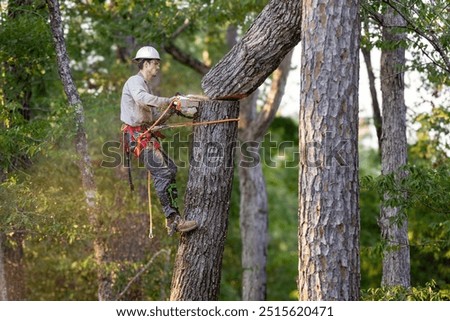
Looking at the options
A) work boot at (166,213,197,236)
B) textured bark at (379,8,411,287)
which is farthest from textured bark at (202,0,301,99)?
textured bark at (379,8,411,287)

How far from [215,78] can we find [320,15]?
1.54m

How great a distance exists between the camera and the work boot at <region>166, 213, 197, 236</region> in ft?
28.2

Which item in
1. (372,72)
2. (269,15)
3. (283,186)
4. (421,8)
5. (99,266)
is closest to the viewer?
(269,15)

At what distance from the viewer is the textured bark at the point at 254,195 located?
16422 millimetres

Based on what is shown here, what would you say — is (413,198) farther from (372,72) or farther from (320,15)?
(372,72)

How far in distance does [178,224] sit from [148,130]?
1025mm

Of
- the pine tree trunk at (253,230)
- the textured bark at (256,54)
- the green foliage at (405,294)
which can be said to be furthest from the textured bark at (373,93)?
the textured bark at (256,54)

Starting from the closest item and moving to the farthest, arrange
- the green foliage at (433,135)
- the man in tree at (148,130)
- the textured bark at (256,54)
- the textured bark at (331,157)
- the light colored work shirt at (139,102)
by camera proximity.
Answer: the textured bark at (331,157)
the textured bark at (256,54)
the light colored work shirt at (139,102)
the man in tree at (148,130)
the green foliage at (433,135)

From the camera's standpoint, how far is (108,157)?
587 inches

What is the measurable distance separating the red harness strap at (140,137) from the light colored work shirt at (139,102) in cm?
6

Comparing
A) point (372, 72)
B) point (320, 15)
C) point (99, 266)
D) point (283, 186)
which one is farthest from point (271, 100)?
point (283, 186)

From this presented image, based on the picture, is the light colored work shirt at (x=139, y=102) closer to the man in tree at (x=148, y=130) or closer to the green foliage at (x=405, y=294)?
the man in tree at (x=148, y=130)

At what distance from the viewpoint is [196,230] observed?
8664 millimetres

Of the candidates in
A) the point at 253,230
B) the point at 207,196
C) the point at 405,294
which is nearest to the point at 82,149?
the point at 207,196
